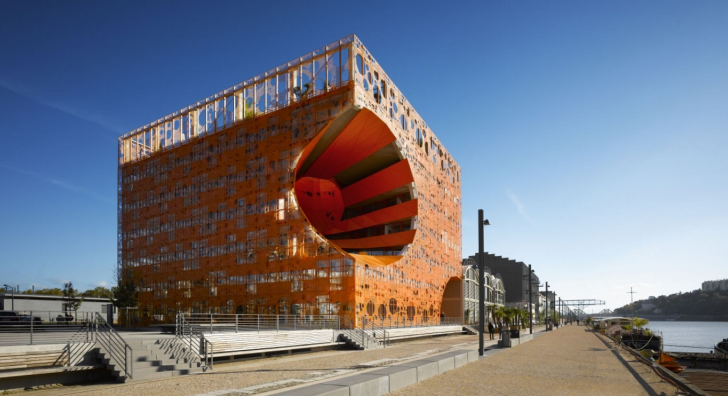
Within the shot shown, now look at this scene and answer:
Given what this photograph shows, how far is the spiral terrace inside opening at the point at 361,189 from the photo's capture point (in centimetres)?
5447

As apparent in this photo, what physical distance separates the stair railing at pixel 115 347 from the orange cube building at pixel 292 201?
25500mm

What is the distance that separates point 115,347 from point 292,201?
28.9 m

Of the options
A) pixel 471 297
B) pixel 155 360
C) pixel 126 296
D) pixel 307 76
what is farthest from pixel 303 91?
pixel 471 297

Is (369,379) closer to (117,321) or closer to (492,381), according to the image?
(492,381)

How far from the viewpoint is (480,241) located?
2612 centimetres

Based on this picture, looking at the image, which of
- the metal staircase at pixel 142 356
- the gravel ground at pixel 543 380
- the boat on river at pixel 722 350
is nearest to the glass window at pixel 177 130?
the metal staircase at pixel 142 356

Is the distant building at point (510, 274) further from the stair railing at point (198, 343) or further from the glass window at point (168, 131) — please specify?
the stair railing at point (198, 343)

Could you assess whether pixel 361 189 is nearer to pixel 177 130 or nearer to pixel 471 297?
pixel 177 130

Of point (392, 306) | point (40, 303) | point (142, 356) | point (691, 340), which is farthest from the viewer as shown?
point (691, 340)

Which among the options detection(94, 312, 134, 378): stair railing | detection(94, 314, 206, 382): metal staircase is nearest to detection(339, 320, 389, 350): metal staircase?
detection(94, 314, 206, 382): metal staircase

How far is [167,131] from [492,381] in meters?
57.3

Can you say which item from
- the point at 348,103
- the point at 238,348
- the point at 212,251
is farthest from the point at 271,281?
the point at 238,348

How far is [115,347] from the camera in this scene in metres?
20.7

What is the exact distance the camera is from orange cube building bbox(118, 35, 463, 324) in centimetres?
4822
